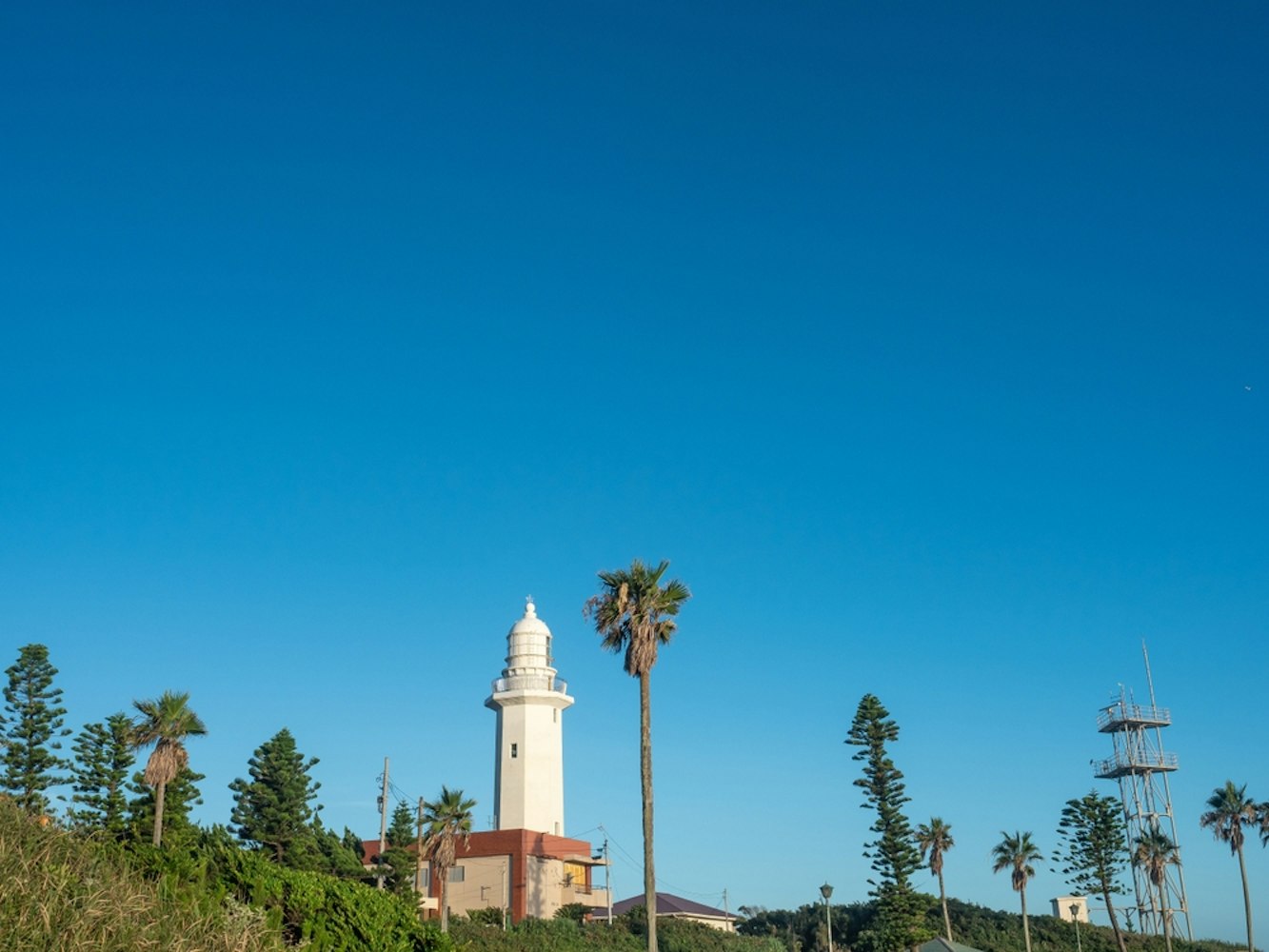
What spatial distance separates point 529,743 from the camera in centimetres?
5900

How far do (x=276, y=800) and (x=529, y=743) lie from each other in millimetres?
14173

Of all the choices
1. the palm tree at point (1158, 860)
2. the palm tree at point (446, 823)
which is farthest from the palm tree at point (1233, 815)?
the palm tree at point (446, 823)

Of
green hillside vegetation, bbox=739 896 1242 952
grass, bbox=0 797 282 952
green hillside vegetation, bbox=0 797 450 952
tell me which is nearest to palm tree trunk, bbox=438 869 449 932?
green hillside vegetation, bbox=0 797 450 952

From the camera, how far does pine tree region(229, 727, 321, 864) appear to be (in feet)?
156

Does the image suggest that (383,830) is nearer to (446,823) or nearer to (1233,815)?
(446,823)

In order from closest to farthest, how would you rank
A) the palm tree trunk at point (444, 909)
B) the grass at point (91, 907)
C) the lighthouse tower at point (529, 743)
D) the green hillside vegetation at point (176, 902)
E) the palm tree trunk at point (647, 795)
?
1. the grass at point (91, 907)
2. the green hillside vegetation at point (176, 902)
3. the palm tree trunk at point (647, 795)
4. the palm tree trunk at point (444, 909)
5. the lighthouse tower at point (529, 743)

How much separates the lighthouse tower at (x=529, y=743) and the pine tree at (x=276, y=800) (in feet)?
38.9

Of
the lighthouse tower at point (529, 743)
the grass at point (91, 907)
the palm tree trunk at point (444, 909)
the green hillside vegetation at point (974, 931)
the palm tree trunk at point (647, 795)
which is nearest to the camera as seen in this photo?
the grass at point (91, 907)

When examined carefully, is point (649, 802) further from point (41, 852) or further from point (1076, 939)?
point (1076, 939)

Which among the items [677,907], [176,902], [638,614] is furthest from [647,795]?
[677,907]

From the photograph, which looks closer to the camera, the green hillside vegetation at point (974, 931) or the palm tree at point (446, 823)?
the palm tree at point (446, 823)

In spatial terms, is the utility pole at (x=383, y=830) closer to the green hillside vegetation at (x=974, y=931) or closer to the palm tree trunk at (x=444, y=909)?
the palm tree trunk at (x=444, y=909)

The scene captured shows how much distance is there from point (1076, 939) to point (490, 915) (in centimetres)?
4477

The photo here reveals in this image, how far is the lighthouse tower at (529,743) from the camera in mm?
58344
